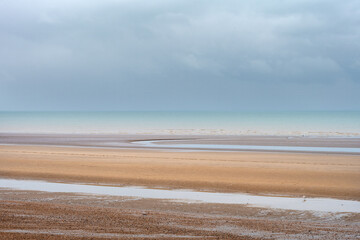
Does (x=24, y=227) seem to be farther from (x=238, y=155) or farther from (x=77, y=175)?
(x=238, y=155)

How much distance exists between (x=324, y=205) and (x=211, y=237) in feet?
21.1

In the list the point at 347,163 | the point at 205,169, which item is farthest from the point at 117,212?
the point at 347,163

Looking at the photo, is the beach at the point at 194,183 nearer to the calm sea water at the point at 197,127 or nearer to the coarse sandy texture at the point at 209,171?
the coarse sandy texture at the point at 209,171

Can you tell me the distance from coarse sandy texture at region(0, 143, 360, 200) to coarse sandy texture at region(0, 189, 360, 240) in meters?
4.18

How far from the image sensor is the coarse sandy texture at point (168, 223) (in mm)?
8680

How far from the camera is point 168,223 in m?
9.88

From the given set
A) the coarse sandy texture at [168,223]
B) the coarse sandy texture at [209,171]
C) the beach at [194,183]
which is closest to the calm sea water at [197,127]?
the coarse sandy texture at [209,171]

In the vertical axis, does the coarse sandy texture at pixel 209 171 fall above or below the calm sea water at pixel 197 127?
below

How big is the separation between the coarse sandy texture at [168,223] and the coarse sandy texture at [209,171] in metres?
4.18

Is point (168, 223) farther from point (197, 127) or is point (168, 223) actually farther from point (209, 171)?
point (197, 127)

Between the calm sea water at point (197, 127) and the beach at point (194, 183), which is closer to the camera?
the beach at point (194, 183)

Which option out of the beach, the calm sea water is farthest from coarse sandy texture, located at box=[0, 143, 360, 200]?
the calm sea water

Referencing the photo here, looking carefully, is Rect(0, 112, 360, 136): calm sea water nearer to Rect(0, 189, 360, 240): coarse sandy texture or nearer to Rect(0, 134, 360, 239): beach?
Rect(0, 134, 360, 239): beach

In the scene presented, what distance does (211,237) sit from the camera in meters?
8.58
